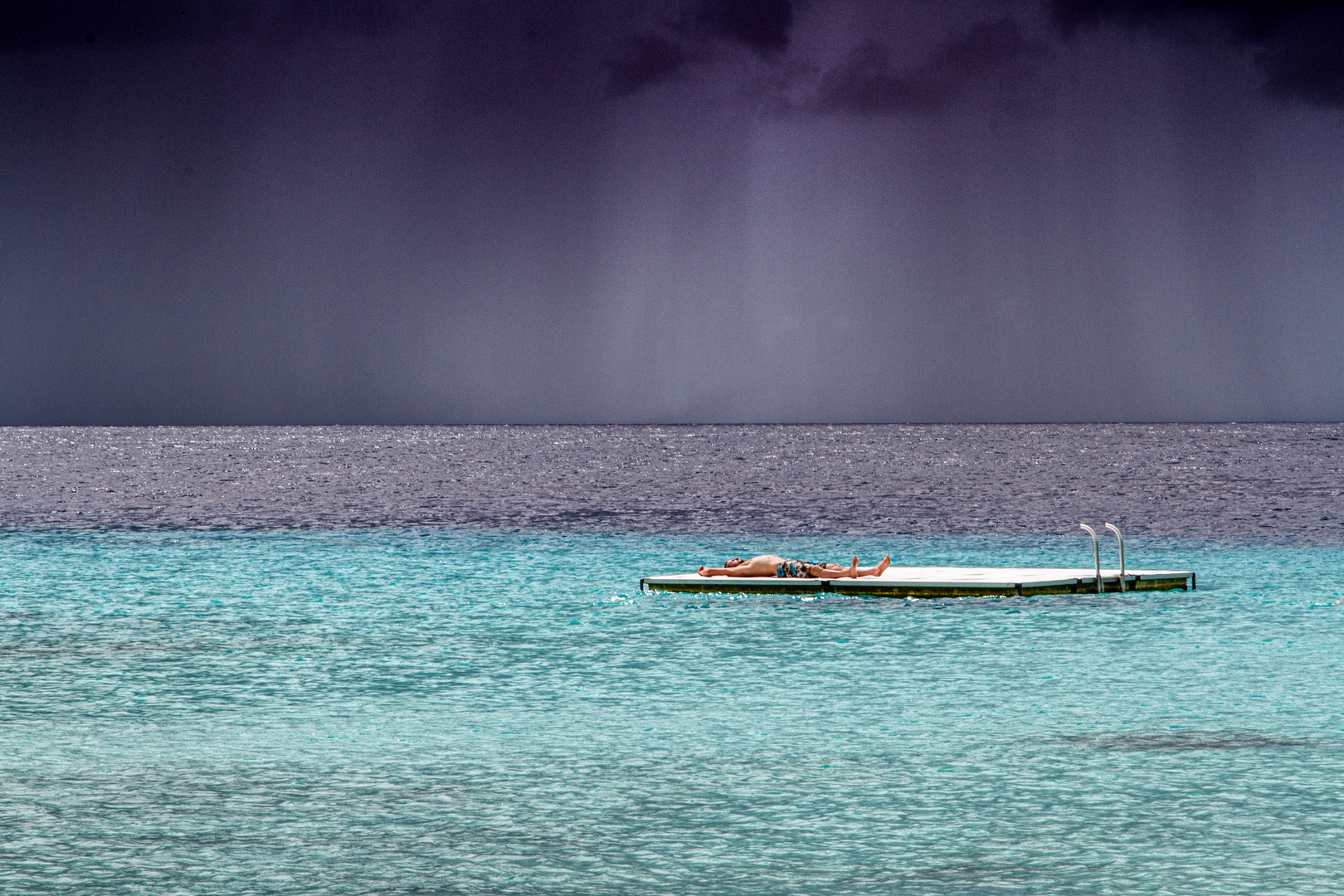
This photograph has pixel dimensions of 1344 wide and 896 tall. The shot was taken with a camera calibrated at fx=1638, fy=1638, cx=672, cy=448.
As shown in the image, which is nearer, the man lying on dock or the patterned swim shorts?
the man lying on dock

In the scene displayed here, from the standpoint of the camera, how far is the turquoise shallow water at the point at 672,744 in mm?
10336

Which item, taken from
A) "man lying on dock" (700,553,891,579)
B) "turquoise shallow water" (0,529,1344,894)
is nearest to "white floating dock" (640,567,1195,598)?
"man lying on dock" (700,553,891,579)

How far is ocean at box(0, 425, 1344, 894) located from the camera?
34.1 ft

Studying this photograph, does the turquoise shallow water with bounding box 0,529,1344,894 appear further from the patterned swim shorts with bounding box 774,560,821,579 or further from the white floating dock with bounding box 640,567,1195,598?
the patterned swim shorts with bounding box 774,560,821,579

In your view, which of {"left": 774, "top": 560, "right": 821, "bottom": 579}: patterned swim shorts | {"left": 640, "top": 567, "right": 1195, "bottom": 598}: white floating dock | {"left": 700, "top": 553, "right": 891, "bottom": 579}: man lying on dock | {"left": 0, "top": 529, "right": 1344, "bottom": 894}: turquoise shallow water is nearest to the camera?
{"left": 0, "top": 529, "right": 1344, "bottom": 894}: turquoise shallow water

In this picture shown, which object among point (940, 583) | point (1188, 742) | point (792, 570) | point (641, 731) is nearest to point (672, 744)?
point (641, 731)

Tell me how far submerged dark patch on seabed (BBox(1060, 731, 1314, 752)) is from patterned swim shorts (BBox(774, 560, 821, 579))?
1319 centimetres

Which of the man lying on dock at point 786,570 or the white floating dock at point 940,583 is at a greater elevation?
the man lying on dock at point 786,570

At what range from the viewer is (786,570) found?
28.2m

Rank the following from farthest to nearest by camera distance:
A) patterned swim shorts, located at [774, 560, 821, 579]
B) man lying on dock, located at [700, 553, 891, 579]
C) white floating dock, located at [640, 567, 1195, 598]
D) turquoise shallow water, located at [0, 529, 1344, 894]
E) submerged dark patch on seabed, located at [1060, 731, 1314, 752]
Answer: patterned swim shorts, located at [774, 560, 821, 579]
man lying on dock, located at [700, 553, 891, 579]
white floating dock, located at [640, 567, 1195, 598]
submerged dark patch on seabed, located at [1060, 731, 1314, 752]
turquoise shallow water, located at [0, 529, 1344, 894]

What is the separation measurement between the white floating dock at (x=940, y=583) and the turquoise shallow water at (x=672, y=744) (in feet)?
0.99

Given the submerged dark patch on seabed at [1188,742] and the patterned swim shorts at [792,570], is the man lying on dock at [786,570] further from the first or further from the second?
the submerged dark patch on seabed at [1188,742]

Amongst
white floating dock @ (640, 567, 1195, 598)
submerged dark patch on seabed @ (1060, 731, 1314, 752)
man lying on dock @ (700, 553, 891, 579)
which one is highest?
man lying on dock @ (700, 553, 891, 579)

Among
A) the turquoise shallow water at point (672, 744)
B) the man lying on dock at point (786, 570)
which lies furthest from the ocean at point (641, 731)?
the man lying on dock at point (786, 570)
